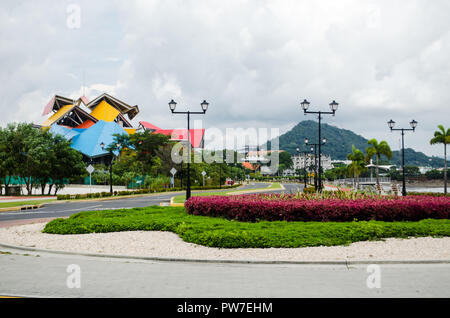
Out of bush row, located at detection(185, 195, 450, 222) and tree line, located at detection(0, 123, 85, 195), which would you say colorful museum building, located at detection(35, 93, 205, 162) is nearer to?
tree line, located at detection(0, 123, 85, 195)

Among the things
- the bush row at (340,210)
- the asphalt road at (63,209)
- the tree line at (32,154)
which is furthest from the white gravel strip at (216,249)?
the tree line at (32,154)

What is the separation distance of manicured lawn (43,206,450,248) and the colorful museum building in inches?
2137

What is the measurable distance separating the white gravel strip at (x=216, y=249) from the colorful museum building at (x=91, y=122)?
55.7 metres

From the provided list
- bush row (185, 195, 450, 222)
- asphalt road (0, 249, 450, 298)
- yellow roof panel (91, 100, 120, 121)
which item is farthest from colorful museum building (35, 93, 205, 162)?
asphalt road (0, 249, 450, 298)

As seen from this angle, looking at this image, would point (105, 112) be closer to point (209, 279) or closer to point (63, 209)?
point (63, 209)

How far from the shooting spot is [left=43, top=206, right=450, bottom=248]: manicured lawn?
29.2ft

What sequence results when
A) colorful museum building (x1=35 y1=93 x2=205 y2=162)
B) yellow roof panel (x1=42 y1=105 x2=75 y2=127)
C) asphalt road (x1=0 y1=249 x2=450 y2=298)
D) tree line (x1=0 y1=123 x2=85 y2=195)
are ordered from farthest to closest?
yellow roof panel (x1=42 y1=105 x2=75 y2=127)
colorful museum building (x1=35 y1=93 x2=205 y2=162)
tree line (x1=0 y1=123 x2=85 y2=195)
asphalt road (x1=0 y1=249 x2=450 y2=298)

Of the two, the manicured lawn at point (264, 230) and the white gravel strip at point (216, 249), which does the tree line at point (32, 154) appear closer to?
the manicured lawn at point (264, 230)

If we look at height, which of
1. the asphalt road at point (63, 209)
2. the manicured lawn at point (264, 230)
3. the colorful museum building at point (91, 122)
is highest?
the colorful museum building at point (91, 122)

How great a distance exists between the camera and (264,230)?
9836mm

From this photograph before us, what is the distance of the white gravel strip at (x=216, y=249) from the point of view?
308 inches

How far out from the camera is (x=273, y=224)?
11109 mm

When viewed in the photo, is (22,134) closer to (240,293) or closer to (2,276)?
(2,276)
